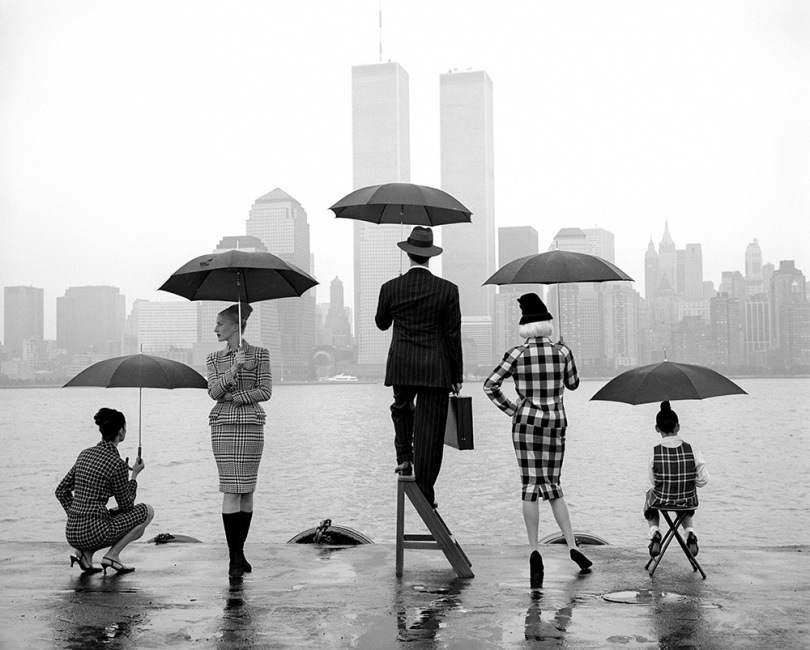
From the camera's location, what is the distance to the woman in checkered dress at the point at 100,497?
7.48 meters

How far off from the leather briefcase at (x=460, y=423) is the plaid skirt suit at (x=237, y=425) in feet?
4.90

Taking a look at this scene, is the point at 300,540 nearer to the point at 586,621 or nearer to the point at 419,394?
the point at 419,394

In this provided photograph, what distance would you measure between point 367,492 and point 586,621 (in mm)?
29034

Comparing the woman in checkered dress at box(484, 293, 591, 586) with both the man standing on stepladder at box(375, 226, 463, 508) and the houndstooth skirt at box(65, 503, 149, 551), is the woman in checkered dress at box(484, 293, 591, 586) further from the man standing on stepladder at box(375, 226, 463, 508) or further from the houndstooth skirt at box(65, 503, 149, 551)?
the houndstooth skirt at box(65, 503, 149, 551)

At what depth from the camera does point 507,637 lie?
5293 millimetres

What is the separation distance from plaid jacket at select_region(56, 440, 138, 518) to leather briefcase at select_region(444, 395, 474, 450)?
8.50 ft

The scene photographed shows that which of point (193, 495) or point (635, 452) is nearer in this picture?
point (193, 495)

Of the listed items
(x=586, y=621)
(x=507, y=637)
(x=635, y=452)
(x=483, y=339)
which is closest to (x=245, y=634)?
(x=507, y=637)

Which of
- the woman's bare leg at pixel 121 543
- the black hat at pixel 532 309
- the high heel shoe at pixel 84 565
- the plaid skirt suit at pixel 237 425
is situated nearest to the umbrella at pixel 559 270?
the black hat at pixel 532 309

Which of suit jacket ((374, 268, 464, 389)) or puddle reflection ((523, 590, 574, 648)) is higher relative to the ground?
suit jacket ((374, 268, 464, 389))

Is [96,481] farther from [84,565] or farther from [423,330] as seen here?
[423,330]

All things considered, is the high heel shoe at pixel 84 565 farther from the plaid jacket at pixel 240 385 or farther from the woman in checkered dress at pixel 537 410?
the woman in checkered dress at pixel 537 410

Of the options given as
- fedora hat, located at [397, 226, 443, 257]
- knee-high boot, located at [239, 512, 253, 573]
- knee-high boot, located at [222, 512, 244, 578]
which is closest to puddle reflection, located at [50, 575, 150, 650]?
knee-high boot, located at [222, 512, 244, 578]

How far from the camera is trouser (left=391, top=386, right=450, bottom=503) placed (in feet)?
22.9
